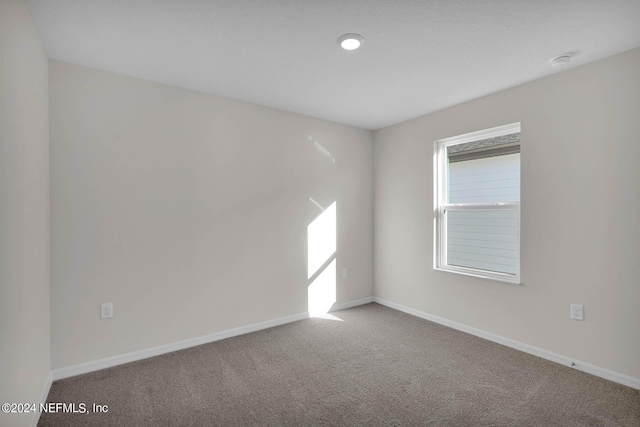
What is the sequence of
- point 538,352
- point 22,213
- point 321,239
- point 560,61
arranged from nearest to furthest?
point 22,213
point 560,61
point 538,352
point 321,239

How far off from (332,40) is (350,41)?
12 cm

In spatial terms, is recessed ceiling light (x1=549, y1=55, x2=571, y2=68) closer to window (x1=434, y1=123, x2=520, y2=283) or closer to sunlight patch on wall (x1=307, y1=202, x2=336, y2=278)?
window (x1=434, y1=123, x2=520, y2=283)

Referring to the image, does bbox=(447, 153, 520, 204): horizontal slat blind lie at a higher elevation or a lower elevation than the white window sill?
higher

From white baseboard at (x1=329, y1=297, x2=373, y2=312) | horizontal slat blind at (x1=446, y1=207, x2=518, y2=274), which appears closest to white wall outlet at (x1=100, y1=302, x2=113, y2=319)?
white baseboard at (x1=329, y1=297, x2=373, y2=312)

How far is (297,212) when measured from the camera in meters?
3.62

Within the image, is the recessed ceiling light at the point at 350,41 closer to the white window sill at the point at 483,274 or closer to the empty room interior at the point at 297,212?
the empty room interior at the point at 297,212

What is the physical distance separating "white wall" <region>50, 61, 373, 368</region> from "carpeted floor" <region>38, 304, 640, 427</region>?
0.38 metres

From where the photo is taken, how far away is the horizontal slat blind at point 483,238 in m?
3.01

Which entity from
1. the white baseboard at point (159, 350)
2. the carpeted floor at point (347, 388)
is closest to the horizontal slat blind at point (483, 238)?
the carpeted floor at point (347, 388)

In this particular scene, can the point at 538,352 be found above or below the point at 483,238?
below

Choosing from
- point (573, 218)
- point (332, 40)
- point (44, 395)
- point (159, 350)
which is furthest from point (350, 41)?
point (44, 395)

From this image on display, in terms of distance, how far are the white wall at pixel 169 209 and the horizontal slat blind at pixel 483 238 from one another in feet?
5.08

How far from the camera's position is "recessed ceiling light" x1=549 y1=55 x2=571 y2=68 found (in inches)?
90.3

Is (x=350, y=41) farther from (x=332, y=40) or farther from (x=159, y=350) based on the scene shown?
(x=159, y=350)
